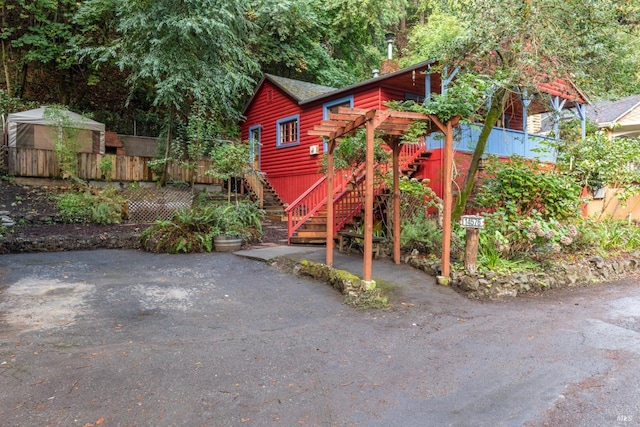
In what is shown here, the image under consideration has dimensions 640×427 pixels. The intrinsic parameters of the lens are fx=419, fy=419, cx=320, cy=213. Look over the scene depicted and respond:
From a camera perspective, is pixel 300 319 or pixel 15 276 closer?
pixel 300 319

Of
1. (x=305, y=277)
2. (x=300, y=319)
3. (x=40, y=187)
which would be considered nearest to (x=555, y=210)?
(x=305, y=277)

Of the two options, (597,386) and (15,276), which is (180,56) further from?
(597,386)

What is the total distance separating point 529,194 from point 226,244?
604 cm

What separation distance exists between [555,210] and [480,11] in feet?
12.4

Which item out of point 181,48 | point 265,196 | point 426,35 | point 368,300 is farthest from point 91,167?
point 426,35

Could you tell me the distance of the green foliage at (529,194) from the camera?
291 inches

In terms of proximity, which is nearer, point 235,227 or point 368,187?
point 368,187

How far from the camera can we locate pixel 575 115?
1366 centimetres

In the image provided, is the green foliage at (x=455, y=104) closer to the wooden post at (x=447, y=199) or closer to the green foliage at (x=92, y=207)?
the wooden post at (x=447, y=199)

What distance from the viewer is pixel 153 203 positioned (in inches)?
480

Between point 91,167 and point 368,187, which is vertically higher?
point 91,167

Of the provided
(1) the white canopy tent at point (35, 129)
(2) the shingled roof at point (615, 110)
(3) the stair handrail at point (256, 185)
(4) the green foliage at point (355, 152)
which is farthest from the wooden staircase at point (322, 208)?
(2) the shingled roof at point (615, 110)

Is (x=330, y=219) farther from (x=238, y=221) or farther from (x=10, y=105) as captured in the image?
(x=10, y=105)

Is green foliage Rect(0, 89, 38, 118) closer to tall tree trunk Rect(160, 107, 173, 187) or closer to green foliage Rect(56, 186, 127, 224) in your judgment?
tall tree trunk Rect(160, 107, 173, 187)
